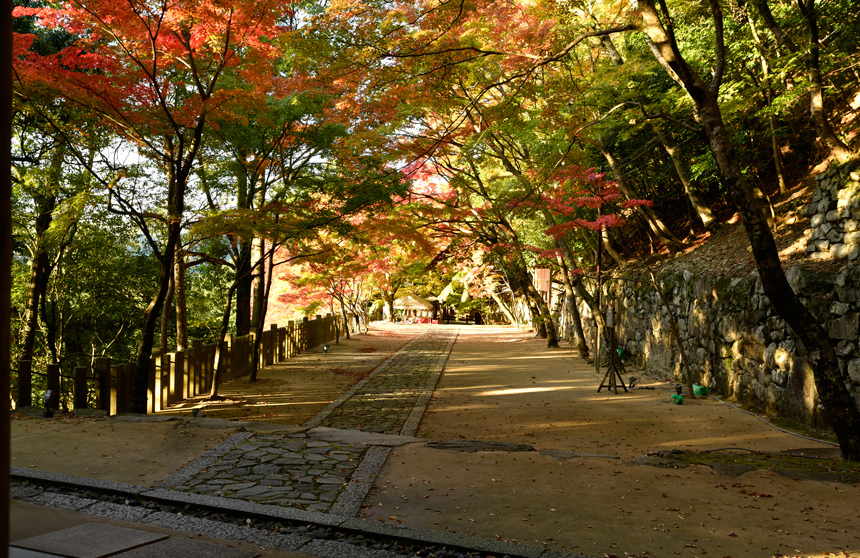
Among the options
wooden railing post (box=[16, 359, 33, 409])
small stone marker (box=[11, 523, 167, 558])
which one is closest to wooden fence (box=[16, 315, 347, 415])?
wooden railing post (box=[16, 359, 33, 409])

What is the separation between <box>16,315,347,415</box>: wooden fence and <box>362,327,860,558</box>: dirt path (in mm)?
4061

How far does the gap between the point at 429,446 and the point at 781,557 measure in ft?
11.4

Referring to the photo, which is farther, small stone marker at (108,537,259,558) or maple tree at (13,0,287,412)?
maple tree at (13,0,287,412)

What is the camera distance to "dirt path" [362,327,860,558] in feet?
12.4

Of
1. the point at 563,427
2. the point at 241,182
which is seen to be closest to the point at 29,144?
the point at 241,182

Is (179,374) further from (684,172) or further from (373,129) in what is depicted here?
(684,172)

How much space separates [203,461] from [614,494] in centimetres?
356

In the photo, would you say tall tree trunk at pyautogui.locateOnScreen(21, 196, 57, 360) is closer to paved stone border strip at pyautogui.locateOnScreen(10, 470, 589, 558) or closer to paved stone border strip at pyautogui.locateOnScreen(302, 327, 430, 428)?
paved stone border strip at pyautogui.locateOnScreen(302, 327, 430, 428)

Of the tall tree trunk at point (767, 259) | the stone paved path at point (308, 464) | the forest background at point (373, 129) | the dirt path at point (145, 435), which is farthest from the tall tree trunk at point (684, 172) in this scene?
the dirt path at point (145, 435)

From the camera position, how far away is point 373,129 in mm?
12750

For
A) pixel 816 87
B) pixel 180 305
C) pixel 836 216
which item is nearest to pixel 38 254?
pixel 180 305

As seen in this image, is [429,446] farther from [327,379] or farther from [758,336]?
[327,379]

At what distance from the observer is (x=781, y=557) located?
11.4 feet

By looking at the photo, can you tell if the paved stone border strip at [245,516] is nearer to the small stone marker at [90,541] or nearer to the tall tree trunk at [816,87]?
the small stone marker at [90,541]
